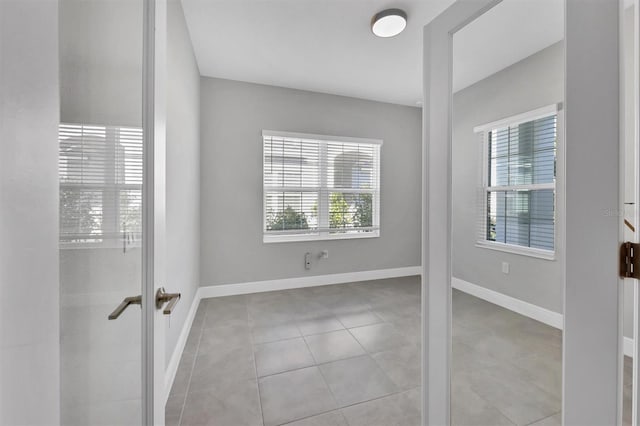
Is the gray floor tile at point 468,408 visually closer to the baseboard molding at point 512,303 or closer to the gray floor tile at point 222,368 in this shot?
the baseboard molding at point 512,303

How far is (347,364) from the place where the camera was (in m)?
1.99

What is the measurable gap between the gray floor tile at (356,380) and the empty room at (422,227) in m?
0.02

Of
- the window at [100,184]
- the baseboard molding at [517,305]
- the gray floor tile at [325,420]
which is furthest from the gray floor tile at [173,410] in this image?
the baseboard molding at [517,305]

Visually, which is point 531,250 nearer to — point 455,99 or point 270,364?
point 455,99

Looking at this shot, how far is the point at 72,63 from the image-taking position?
52 centimetres

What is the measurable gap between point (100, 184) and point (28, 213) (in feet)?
1.15

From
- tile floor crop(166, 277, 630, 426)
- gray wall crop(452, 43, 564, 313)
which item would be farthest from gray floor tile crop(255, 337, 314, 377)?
gray wall crop(452, 43, 564, 313)

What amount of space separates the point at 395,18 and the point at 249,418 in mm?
2977

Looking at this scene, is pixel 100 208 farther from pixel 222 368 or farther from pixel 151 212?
pixel 222 368

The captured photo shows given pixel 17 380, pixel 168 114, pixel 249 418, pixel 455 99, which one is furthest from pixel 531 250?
pixel 168 114

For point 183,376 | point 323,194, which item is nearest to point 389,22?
point 323,194

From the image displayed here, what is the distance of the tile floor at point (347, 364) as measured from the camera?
1.08 meters

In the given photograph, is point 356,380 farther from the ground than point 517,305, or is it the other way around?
point 517,305

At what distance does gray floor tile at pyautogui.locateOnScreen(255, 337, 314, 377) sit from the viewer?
1940mm
